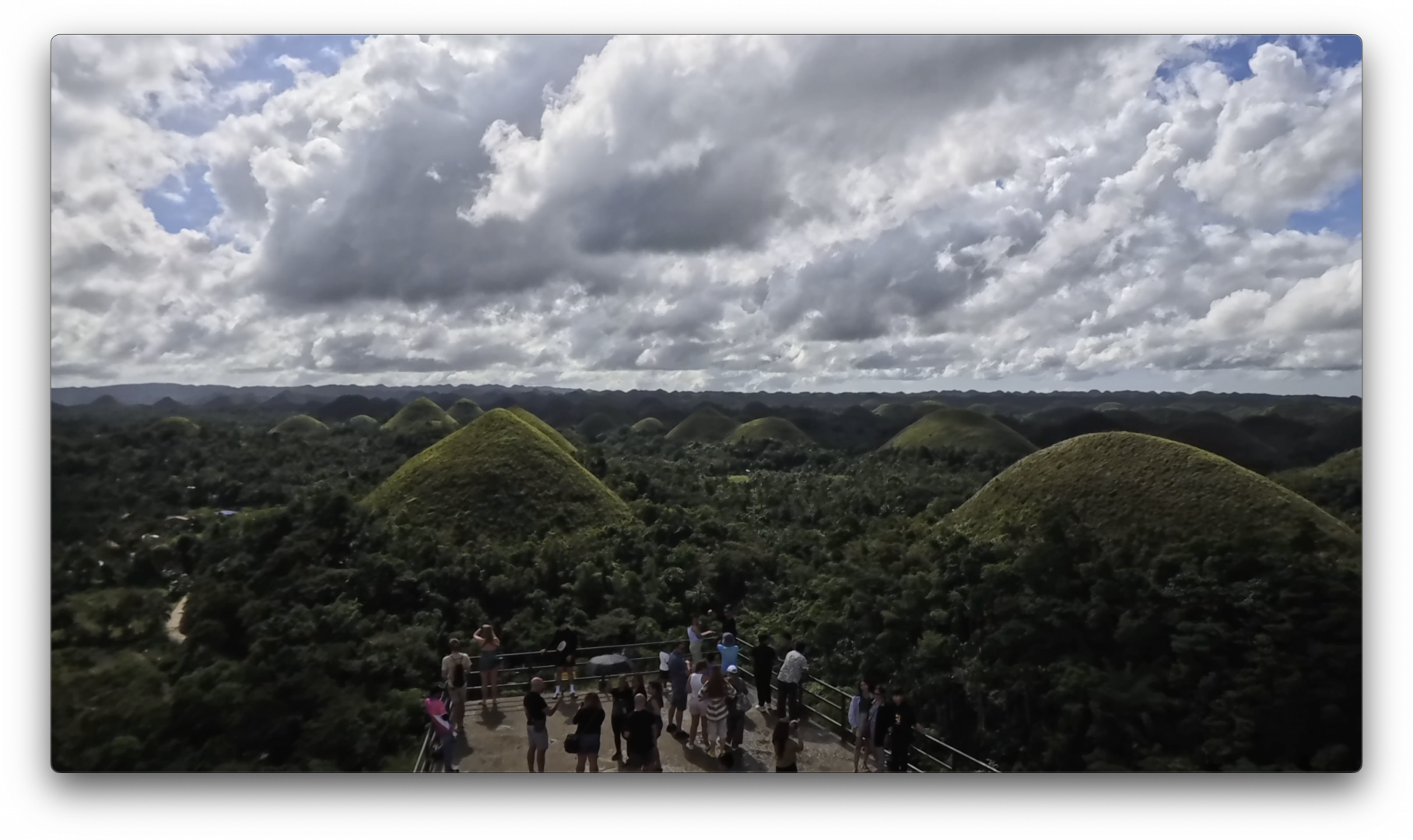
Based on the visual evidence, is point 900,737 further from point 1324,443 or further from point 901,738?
point 1324,443

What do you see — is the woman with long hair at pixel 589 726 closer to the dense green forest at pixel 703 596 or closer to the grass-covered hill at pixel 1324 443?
the dense green forest at pixel 703 596

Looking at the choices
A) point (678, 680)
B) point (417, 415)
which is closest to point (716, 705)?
point (678, 680)

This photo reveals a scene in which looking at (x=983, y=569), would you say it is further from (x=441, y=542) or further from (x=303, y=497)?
(x=303, y=497)

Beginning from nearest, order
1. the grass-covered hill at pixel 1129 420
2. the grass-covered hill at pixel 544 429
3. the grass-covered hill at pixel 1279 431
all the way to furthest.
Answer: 1. the grass-covered hill at pixel 544 429
2. the grass-covered hill at pixel 1129 420
3. the grass-covered hill at pixel 1279 431

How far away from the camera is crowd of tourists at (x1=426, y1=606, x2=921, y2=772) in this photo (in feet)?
23.5

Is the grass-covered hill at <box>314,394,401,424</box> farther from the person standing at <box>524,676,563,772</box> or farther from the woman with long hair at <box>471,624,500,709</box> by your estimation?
the person standing at <box>524,676,563,772</box>

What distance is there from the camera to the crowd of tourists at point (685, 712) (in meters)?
7.16

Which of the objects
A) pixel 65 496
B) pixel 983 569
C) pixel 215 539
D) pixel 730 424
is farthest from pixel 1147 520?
pixel 730 424

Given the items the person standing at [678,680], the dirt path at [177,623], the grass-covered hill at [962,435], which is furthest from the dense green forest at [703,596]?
the grass-covered hill at [962,435]

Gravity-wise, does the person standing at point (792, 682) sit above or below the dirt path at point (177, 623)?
above

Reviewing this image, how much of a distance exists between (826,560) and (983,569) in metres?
6.15

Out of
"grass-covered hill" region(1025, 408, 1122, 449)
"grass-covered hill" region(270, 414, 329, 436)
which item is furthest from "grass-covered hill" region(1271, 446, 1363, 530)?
"grass-covered hill" region(270, 414, 329, 436)

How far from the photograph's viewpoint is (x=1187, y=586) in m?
12.7

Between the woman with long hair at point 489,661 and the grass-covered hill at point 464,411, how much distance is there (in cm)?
5765
